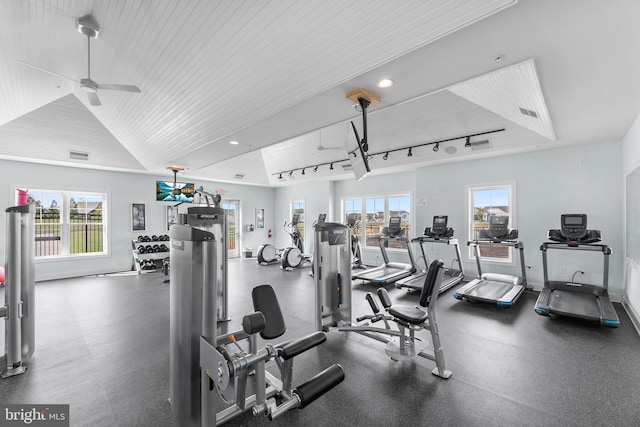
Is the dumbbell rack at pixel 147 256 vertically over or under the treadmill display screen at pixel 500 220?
under

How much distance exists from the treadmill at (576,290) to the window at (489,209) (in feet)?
4.11

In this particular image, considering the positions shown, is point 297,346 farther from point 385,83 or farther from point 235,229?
point 235,229

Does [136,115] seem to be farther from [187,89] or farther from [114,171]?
[114,171]

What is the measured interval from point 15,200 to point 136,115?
455 centimetres

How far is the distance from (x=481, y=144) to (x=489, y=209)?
1.98 metres

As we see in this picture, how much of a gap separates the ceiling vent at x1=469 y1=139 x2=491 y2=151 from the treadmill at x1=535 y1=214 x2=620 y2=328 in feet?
5.92

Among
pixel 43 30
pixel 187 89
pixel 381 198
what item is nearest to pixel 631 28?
pixel 187 89

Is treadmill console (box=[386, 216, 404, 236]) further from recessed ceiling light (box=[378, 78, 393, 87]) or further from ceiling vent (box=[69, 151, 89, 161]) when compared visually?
ceiling vent (box=[69, 151, 89, 161])

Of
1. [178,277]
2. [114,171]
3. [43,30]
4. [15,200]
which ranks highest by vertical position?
[43,30]

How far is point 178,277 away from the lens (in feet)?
5.83

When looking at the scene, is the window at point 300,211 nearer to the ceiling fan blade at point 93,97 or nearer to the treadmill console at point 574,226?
the treadmill console at point 574,226

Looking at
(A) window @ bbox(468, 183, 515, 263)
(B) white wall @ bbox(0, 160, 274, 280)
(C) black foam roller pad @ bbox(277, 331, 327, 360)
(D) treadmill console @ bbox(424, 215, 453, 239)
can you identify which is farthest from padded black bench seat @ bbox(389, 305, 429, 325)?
(B) white wall @ bbox(0, 160, 274, 280)

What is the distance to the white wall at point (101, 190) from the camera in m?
6.44

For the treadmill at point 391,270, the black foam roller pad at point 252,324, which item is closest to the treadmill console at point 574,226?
the treadmill at point 391,270
